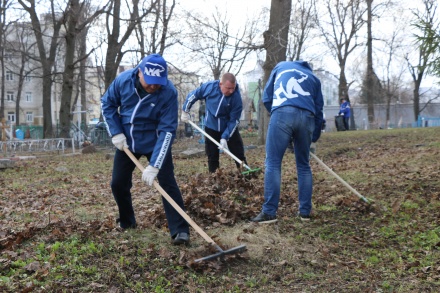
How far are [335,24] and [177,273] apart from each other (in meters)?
35.3

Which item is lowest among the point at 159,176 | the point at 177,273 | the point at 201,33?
the point at 177,273

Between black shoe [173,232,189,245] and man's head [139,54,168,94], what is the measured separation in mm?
1405

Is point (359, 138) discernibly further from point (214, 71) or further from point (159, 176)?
point (214, 71)

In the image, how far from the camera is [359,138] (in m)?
16.1

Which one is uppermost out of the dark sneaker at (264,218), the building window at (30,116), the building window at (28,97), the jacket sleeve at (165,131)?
the building window at (28,97)

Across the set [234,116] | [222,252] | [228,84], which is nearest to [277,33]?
[234,116]

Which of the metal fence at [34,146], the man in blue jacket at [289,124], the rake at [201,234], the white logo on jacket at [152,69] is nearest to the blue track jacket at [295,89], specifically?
the man in blue jacket at [289,124]

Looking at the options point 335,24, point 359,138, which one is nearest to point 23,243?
point 359,138

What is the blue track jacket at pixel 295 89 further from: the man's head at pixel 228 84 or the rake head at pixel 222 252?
the man's head at pixel 228 84

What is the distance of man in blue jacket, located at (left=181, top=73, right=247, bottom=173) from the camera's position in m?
7.67

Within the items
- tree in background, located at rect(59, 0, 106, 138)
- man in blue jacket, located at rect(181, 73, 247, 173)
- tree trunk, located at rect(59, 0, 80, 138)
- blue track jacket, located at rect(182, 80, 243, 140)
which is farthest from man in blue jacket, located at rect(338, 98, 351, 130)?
blue track jacket, located at rect(182, 80, 243, 140)

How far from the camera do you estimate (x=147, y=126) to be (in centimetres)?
451

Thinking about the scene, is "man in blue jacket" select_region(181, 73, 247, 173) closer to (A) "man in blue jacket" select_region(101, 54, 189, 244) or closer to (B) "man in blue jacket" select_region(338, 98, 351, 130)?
(A) "man in blue jacket" select_region(101, 54, 189, 244)

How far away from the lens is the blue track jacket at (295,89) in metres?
5.21
